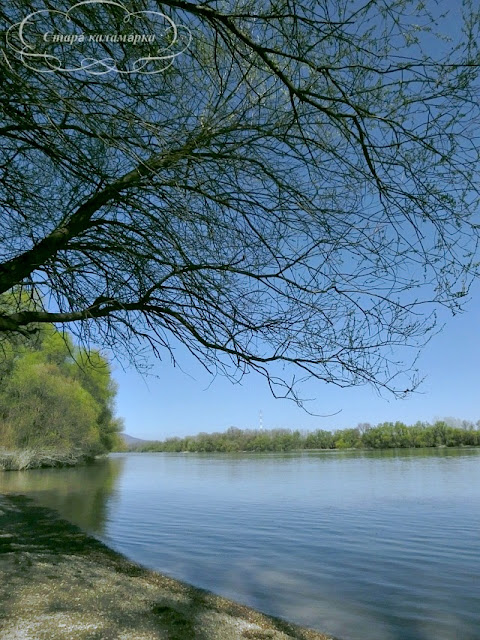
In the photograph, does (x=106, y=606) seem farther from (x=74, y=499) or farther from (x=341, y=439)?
(x=341, y=439)

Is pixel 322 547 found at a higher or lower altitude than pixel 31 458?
lower

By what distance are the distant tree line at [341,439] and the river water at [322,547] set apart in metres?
65.4

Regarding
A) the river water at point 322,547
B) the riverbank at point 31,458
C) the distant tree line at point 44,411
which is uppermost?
the distant tree line at point 44,411

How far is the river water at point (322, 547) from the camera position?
6.89 meters

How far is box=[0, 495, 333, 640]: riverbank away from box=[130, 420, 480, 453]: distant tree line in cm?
8071

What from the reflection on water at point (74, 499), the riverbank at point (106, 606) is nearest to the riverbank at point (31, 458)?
the reflection on water at point (74, 499)

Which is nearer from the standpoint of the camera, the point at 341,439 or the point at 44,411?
the point at 44,411

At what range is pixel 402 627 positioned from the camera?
639cm

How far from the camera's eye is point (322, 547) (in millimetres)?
10852

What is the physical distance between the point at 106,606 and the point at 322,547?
21.5 ft

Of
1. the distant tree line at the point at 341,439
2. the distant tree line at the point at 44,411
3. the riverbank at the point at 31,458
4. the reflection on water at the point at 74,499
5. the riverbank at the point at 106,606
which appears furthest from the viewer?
the distant tree line at the point at 341,439

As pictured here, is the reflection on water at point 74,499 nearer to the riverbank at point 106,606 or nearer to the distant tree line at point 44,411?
the riverbank at point 106,606

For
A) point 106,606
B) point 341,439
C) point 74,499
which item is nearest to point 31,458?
point 74,499

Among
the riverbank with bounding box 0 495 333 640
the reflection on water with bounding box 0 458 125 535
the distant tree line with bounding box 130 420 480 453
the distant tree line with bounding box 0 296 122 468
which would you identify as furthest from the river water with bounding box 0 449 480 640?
the distant tree line with bounding box 130 420 480 453
